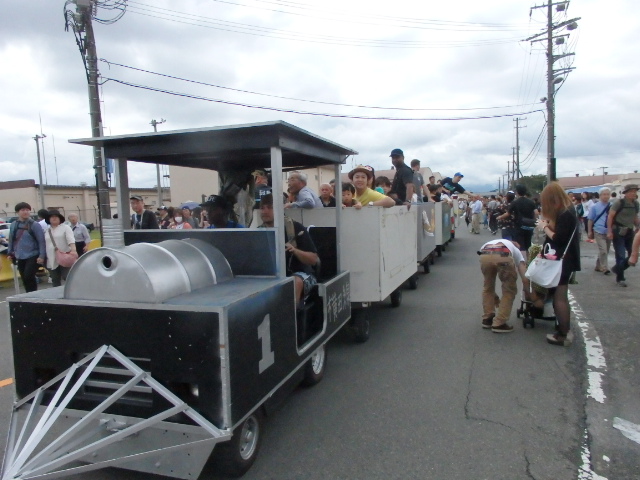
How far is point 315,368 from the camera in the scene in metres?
4.62

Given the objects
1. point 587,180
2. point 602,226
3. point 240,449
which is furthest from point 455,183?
point 587,180

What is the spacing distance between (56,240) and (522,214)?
8113mm

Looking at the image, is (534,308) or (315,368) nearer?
(315,368)

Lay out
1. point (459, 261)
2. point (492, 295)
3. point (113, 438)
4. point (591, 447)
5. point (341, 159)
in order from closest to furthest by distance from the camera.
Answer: point (113, 438), point (591, 447), point (341, 159), point (492, 295), point (459, 261)

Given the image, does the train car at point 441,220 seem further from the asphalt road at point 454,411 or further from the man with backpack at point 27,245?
the man with backpack at point 27,245

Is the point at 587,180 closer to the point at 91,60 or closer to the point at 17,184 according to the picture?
the point at 17,184

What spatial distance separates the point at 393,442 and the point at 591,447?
136cm

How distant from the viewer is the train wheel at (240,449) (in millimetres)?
3031

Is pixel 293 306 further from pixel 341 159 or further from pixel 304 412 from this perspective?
pixel 341 159

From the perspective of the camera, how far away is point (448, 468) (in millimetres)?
3188

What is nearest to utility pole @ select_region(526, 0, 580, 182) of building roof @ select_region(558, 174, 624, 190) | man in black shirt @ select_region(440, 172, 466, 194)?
man in black shirt @ select_region(440, 172, 466, 194)

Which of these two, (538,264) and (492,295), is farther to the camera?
(492,295)

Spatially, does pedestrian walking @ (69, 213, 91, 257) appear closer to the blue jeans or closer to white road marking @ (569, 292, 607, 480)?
white road marking @ (569, 292, 607, 480)

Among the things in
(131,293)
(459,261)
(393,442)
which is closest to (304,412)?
(393,442)
